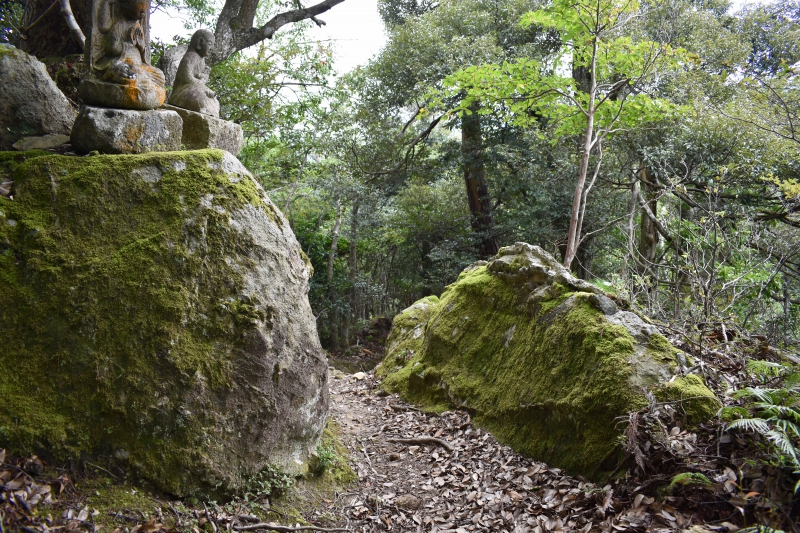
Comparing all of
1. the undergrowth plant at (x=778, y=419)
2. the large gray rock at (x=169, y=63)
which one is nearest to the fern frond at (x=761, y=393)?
the undergrowth plant at (x=778, y=419)

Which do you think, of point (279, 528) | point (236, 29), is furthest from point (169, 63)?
point (279, 528)

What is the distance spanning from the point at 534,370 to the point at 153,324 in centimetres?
338

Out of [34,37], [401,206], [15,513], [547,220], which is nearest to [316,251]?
A: [401,206]

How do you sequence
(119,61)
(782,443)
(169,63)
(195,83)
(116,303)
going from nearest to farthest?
(782,443)
(116,303)
(119,61)
(195,83)
(169,63)

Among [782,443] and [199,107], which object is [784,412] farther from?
[199,107]

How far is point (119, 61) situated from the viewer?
4.15 m

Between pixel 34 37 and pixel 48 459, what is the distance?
6304 mm

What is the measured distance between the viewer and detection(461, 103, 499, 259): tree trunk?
11492 millimetres

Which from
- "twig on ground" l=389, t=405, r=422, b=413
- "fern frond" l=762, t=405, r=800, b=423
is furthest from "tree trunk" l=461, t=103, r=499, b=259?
"fern frond" l=762, t=405, r=800, b=423

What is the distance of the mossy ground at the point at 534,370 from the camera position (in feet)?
12.3

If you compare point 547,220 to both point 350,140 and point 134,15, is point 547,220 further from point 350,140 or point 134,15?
point 134,15

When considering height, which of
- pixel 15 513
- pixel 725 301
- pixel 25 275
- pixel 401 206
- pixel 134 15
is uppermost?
pixel 134 15

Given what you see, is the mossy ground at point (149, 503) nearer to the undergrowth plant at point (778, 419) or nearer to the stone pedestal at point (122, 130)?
the stone pedestal at point (122, 130)

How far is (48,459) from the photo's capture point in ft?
9.67
